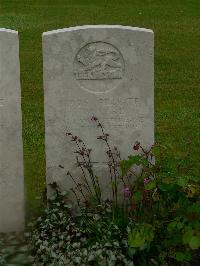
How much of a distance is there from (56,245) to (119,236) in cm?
51

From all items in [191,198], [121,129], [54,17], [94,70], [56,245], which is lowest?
[56,245]

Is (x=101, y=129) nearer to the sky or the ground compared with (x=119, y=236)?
nearer to the sky

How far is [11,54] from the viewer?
5922 millimetres

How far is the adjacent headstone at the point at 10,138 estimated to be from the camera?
19.4ft

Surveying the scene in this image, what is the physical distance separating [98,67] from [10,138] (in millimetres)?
960

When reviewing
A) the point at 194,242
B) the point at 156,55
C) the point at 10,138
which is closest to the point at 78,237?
the point at 10,138

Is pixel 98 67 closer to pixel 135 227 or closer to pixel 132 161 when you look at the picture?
pixel 132 161

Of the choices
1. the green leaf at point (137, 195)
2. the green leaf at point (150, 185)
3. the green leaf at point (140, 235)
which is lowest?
the green leaf at point (140, 235)

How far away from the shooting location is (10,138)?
6.18 m

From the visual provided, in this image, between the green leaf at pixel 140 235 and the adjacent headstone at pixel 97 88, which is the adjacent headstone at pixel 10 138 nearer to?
the adjacent headstone at pixel 97 88

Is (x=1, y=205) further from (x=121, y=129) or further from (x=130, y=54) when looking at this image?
(x=130, y=54)

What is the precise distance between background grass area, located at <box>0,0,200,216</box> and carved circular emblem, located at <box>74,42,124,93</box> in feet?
3.34

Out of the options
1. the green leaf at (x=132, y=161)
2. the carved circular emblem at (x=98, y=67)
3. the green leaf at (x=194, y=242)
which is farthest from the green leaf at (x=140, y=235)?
the carved circular emblem at (x=98, y=67)

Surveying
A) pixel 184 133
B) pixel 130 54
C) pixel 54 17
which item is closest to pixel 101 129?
pixel 130 54
